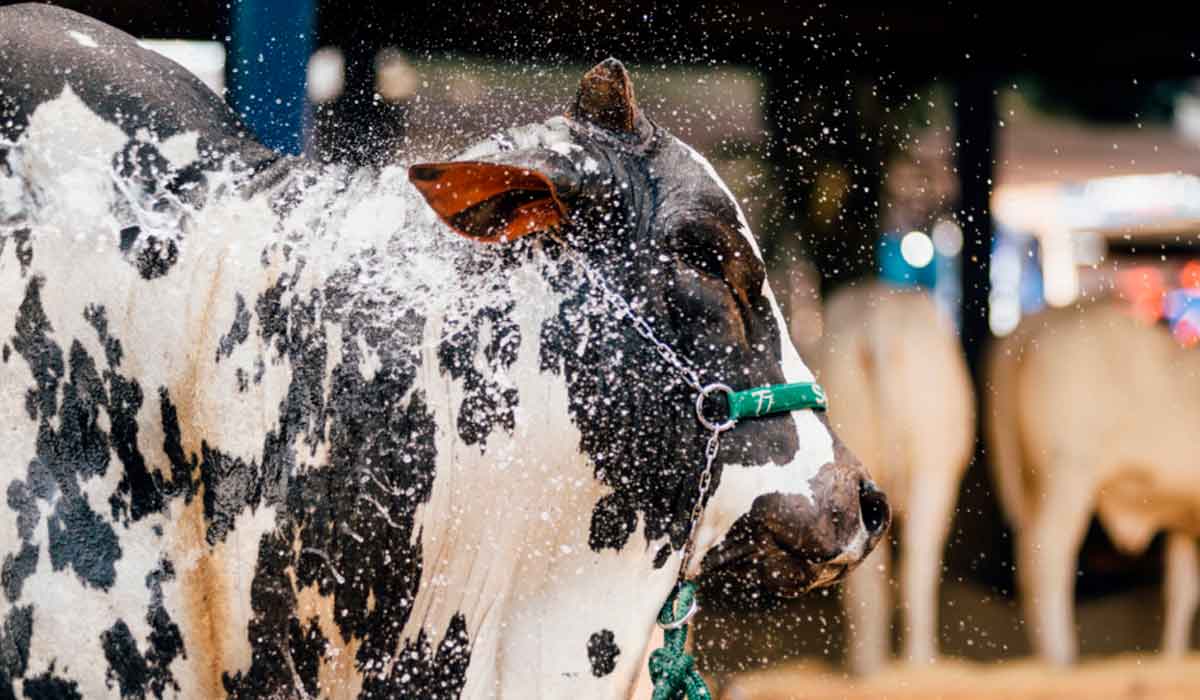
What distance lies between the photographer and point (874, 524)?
6.18ft

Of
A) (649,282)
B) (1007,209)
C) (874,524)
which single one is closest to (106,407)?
(649,282)

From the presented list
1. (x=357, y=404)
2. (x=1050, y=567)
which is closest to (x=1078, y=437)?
(x=1050, y=567)

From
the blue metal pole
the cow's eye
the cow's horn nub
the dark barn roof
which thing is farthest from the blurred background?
the cow's eye

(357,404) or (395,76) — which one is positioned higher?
(395,76)

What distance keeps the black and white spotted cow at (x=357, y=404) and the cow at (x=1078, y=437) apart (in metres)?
2.55

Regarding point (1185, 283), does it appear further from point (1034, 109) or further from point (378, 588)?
point (378, 588)

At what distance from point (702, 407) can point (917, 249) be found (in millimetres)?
2414

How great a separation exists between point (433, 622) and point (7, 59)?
90 cm

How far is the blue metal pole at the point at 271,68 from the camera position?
8.72 ft

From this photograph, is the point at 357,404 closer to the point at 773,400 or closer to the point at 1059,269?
the point at 773,400

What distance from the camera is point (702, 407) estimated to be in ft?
5.69

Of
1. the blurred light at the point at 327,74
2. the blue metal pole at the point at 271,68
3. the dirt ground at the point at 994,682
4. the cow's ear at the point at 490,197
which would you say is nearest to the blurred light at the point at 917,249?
the dirt ground at the point at 994,682

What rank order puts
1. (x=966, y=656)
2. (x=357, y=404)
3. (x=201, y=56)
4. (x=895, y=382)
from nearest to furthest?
(x=357, y=404) < (x=201, y=56) < (x=895, y=382) < (x=966, y=656)

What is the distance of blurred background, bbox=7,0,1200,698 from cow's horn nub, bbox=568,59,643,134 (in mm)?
1249
